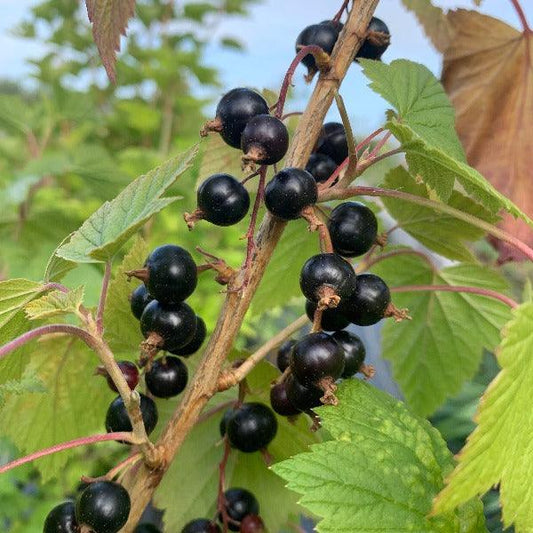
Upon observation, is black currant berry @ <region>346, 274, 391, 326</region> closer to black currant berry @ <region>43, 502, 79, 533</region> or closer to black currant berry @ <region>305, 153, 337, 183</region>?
black currant berry @ <region>305, 153, 337, 183</region>

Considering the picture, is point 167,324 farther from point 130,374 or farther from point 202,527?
point 202,527

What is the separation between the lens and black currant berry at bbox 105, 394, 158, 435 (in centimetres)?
54

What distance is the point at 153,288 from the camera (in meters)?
0.49

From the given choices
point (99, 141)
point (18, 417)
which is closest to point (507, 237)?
point (18, 417)

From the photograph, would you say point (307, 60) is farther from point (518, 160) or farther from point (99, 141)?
point (99, 141)

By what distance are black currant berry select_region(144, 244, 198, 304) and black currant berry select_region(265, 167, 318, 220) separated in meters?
0.07

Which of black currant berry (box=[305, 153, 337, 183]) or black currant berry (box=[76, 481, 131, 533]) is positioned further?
black currant berry (box=[305, 153, 337, 183])

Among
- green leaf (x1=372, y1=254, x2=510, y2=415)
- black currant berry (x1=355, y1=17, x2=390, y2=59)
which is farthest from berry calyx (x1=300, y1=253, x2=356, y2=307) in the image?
green leaf (x1=372, y1=254, x2=510, y2=415)

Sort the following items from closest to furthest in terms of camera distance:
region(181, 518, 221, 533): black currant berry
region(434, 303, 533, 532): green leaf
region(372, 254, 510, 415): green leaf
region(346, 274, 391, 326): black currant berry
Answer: region(434, 303, 533, 532): green leaf
region(346, 274, 391, 326): black currant berry
region(181, 518, 221, 533): black currant berry
region(372, 254, 510, 415): green leaf

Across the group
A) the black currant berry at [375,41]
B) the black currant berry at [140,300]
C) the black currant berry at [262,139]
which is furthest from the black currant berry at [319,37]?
the black currant berry at [140,300]

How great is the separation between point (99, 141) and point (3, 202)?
7.07 feet

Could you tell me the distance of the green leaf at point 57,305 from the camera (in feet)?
1.41

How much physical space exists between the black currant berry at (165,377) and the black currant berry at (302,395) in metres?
0.10

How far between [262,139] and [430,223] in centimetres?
29
